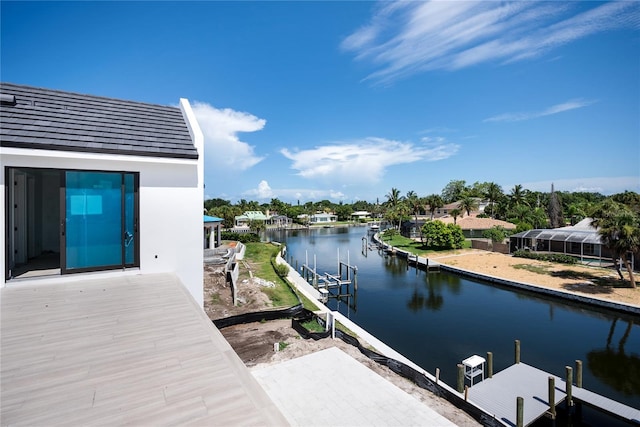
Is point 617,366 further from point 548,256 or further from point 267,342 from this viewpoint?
point 548,256

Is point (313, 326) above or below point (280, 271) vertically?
below

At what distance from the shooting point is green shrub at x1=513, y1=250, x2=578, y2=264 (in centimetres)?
2864

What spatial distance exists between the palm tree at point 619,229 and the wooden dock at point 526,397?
14.0 metres

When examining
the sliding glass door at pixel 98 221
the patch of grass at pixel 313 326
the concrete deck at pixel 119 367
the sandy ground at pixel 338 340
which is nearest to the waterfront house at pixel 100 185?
the sliding glass door at pixel 98 221

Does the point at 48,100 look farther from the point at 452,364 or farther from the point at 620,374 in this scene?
the point at 620,374

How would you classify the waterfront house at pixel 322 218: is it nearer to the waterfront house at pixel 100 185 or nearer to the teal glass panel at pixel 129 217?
the waterfront house at pixel 100 185

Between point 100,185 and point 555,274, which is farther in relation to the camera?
point 555,274

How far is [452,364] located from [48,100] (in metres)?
15.4

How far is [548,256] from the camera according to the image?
30.2m

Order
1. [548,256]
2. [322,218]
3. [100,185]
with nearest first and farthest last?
[100,185] < [548,256] < [322,218]

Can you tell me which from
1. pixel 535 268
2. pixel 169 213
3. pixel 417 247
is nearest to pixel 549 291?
pixel 535 268

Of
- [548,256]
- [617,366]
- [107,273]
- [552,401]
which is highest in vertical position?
[107,273]

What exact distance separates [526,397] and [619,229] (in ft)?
53.8

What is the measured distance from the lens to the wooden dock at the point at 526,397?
30.2ft
